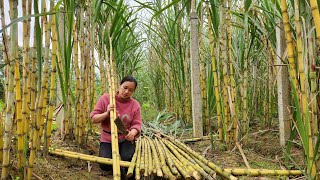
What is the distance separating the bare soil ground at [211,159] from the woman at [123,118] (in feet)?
0.48

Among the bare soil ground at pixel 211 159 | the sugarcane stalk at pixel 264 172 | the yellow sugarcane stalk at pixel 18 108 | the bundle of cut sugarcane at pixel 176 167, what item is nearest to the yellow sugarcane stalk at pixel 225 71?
the bare soil ground at pixel 211 159

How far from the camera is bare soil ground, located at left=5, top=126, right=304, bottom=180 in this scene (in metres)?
1.58

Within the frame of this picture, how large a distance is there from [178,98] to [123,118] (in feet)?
3.95

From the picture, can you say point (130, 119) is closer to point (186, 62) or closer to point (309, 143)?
point (186, 62)

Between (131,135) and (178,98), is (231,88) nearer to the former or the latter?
(131,135)

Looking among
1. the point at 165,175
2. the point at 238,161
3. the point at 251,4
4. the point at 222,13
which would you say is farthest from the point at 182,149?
Answer: the point at 251,4

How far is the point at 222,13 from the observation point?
184 centimetres

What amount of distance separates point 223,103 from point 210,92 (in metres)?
0.36

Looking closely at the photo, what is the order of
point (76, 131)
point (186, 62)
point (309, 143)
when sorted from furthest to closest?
point (186, 62) < point (76, 131) < point (309, 143)

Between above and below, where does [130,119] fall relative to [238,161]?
above

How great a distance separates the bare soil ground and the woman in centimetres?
15

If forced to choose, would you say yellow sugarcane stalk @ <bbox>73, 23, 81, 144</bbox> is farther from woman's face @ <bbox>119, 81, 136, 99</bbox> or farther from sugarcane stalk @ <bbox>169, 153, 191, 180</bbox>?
sugarcane stalk @ <bbox>169, 153, 191, 180</bbox>

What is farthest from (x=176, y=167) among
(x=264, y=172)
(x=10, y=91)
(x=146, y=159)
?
(x=10, y=91)

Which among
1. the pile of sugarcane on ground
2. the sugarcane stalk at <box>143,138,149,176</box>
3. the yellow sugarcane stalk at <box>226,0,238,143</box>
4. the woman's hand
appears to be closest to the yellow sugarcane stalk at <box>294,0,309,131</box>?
the pile of sugarcane on ground
